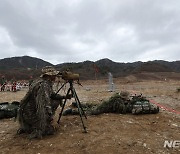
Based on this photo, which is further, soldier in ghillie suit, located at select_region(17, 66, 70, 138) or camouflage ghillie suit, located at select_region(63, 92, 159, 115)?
camouflage ghillie suit, located at select_region(63, 92, 159, 115)

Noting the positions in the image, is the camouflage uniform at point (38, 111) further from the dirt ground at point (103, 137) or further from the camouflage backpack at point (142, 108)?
the camouflage backpack at point (142, 108)

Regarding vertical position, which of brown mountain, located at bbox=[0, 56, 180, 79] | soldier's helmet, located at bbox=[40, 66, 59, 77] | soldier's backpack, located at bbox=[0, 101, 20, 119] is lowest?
soldier's backpack, located at bbox=[0, 101, 20, 119]

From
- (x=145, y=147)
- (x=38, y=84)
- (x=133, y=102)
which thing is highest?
(x=38, y=84)

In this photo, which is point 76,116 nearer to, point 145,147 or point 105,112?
point 105,112

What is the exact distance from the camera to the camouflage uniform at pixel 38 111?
627cm

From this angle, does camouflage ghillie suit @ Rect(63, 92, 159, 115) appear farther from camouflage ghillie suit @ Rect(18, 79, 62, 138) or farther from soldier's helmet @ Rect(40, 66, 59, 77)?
soldier's helmet @ Rect(40, 66, 59, 77)

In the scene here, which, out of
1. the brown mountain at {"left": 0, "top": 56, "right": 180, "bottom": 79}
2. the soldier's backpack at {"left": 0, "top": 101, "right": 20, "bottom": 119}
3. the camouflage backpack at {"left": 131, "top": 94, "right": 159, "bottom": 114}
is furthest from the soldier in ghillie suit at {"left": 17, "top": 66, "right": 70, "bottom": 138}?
the brown mountain at {"left": 0, "top": 56, "right": 180, "bottom": 79}

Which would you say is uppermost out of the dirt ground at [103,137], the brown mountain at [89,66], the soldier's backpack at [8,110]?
the brown mountain at [89,66]

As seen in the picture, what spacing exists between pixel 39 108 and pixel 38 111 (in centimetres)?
8

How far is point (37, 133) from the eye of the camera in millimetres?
6250

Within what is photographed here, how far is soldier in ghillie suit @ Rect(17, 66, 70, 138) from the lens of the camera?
20.6 feet

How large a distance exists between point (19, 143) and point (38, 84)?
1392mm

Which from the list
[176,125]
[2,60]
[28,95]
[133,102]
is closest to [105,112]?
[133,102]

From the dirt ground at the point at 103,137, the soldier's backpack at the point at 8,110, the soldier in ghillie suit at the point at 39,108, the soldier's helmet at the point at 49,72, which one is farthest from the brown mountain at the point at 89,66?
the soldier in ghillie suit at the point at 39,108
